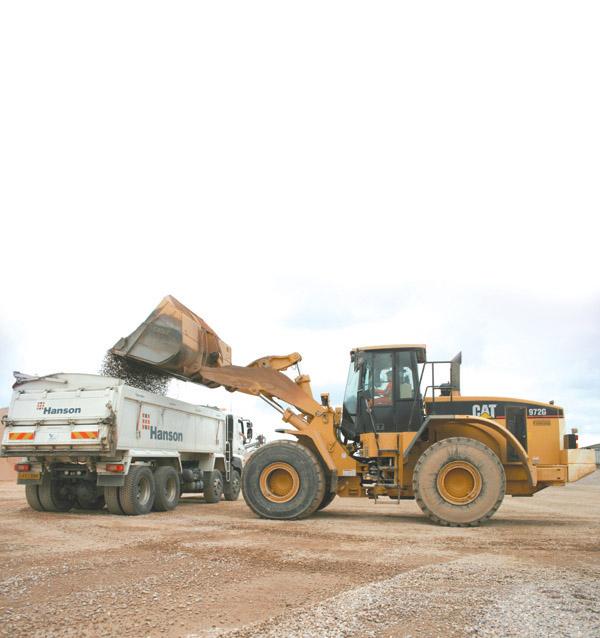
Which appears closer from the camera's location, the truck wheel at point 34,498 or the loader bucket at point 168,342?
the loader bucket at point 168,342

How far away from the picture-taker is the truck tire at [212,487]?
18500 mm

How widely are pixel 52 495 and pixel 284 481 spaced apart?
5161 mm

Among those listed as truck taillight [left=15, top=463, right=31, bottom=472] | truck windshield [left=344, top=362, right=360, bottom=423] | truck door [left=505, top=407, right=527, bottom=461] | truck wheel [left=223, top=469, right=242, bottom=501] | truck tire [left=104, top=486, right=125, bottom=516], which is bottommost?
truck wheel [left=223, top=469, right=242, bottom=501]

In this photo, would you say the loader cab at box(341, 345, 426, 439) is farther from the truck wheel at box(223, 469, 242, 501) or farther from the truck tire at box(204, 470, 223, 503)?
the truck wheel at box(223, 469, 242, 501)

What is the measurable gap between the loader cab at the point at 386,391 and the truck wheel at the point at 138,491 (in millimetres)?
4304

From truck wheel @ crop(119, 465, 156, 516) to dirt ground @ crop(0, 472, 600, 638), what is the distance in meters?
1.94

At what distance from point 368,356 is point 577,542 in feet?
16.4

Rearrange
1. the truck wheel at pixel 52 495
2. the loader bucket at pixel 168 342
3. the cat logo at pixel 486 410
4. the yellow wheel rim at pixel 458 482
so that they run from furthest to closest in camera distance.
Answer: the truck wheel at pixel 52 495 → the loader bucket at pixel 168 342 → the cat logo at pixel 486 410 → the yellow wheel rim at pixel 458 482

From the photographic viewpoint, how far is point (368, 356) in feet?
43.4

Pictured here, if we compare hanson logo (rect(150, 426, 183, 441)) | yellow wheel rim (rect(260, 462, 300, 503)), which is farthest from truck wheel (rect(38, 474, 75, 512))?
yellow wheel rim (rect(260, 462, 300, 503))

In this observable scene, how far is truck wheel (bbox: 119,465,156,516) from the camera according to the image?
44.6 feet

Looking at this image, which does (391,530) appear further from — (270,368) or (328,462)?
(270,368)

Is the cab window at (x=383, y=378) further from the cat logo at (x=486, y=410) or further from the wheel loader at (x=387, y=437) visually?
the cat logo at (x=486, y=410)

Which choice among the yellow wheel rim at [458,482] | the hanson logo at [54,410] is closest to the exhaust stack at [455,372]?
the yellow wheel rim at [458,482]
